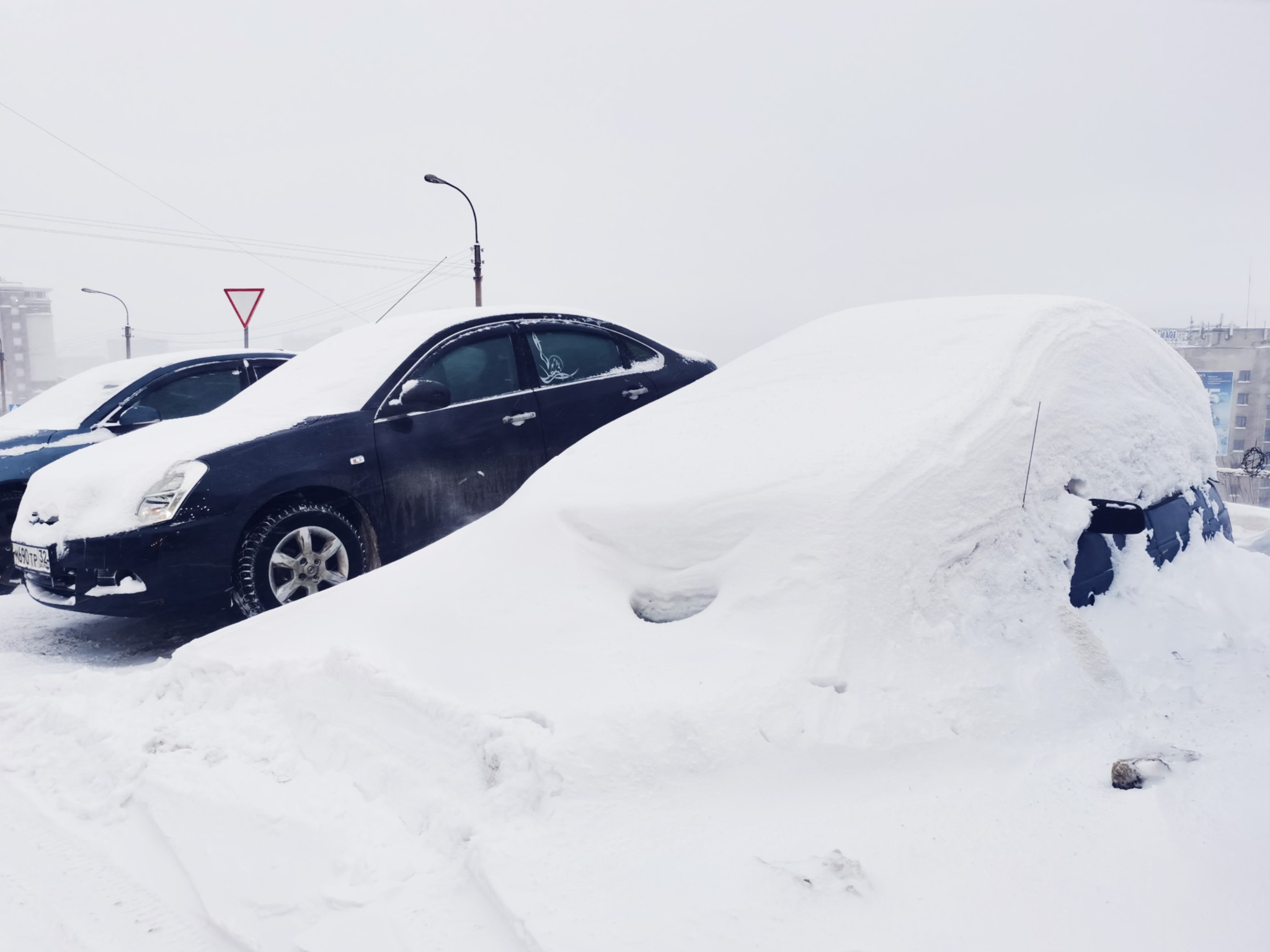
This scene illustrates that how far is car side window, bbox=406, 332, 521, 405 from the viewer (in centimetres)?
528

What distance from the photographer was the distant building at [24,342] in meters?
93.1

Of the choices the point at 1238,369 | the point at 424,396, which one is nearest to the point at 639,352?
the point at 424,396

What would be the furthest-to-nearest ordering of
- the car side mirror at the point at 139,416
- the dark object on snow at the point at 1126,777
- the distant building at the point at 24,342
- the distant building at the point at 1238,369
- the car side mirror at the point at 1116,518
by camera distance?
1. the distant building at the point at 24,342
2. the distant building at the point at 1238,369
3. the car side mirror at the point at 139,416
4. the car side mirror at the point at 1116,518
5. the dark object on snow at the point at 1126,777

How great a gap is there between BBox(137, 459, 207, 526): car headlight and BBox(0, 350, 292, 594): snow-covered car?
239 centimetres

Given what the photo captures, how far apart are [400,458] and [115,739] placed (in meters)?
2.26

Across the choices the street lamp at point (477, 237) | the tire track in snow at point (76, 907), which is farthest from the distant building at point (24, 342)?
the tire track in snow at point (76, 907)

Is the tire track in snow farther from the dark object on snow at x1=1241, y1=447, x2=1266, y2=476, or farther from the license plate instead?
the dark object on snow at x1=1241, y1=447, x2=1266, y2=476

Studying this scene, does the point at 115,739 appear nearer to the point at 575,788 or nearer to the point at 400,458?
the point at 575,788

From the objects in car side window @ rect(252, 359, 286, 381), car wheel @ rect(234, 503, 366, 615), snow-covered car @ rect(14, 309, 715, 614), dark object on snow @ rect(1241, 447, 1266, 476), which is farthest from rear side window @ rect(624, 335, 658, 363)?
dark object on snow @ rect(1241, 447, 1266, 476)

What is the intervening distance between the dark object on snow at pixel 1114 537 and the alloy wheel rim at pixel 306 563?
3.48m

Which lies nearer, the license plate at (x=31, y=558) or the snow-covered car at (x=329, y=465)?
the snow-covered car at (x=329, y=465)

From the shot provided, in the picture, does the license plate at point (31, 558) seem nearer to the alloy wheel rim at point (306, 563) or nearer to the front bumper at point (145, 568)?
the front bumper at point (145, 568)

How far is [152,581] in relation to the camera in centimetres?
422

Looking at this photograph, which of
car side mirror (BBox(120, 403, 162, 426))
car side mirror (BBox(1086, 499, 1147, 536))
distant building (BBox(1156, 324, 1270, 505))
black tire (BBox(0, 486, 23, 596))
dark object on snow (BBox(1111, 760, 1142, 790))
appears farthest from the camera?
distant building (BBox(1156, 324, 1270, 505))
